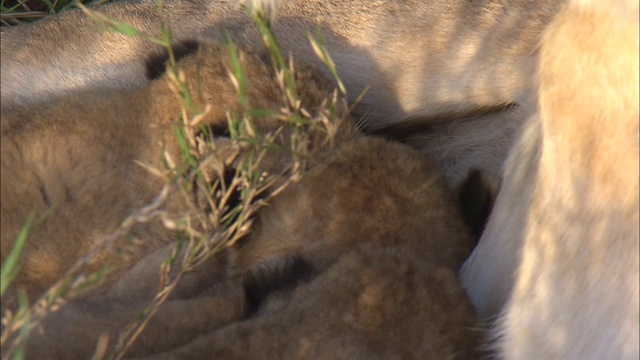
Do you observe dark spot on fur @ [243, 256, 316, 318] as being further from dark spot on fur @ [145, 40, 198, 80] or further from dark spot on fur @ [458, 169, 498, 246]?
dark spot on fur @ [145, 40, 198, 80]

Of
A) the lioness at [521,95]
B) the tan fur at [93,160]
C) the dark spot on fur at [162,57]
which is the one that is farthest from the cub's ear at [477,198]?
the dark spot on fur at [162,57]

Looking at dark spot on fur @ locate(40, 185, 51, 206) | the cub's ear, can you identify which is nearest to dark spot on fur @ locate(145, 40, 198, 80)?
dark spot on fur @ locate(40, 185, 51, 206)

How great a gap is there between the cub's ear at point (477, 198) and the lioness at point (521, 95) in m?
0.17

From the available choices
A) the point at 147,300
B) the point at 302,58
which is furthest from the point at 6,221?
the point at 302,58

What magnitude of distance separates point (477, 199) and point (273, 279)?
1.67ft

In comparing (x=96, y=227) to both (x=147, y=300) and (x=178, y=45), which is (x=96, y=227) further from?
(x=178, y=45)

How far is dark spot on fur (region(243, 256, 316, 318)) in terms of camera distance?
2.00 meters

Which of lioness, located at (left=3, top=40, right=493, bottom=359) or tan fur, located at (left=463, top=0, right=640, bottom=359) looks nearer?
tan fur, located at (left=463, top=0, right=640, bottom=359)

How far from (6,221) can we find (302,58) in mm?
793

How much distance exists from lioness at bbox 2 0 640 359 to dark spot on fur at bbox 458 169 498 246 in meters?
0.17

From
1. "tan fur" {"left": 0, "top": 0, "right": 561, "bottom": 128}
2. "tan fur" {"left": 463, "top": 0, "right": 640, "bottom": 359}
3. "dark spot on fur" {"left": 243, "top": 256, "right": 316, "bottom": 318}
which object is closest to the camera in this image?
"tan fur" {"left": 463, "top": 0, "right": 640, "bottom": 359}

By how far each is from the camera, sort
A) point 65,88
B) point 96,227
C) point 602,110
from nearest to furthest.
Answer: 1. point 602,110
2. point 96,227
3. point 65,88

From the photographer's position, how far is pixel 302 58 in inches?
97.7

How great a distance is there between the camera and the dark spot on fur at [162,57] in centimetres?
233
